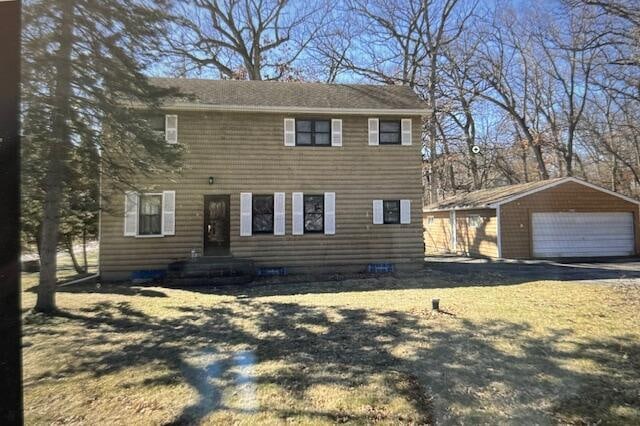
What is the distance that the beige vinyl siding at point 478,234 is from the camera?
17427mm

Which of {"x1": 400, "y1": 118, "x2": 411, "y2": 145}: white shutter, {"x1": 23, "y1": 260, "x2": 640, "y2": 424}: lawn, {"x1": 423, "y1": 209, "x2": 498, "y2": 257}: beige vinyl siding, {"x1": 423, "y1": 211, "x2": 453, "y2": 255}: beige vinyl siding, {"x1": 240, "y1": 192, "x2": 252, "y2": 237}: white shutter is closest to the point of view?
{"x1": 23, "y1": 260, "x2": 640, "y2": 424}: lawn

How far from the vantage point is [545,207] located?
17.4 metres

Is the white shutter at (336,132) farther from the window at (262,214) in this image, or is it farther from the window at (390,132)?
the window at (262,214)

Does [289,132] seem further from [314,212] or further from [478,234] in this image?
[478,234]

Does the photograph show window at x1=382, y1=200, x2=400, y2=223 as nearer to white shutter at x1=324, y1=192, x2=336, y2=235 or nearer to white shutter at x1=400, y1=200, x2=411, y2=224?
white shutter at x1=400, y1=200, x2=411, y2=224

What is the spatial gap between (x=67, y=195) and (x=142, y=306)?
2.61 m

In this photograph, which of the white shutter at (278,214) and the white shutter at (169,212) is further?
the white shutter at (278,214)

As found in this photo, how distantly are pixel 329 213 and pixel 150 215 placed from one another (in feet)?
18.7

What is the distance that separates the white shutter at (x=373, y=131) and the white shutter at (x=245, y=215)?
15.0 ft

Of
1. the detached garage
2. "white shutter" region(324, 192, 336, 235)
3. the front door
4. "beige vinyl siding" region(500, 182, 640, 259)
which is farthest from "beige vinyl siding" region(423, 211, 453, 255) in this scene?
the front door

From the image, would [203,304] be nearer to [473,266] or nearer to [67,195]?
[67,195]

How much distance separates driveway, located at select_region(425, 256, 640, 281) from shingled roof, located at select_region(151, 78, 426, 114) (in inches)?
228

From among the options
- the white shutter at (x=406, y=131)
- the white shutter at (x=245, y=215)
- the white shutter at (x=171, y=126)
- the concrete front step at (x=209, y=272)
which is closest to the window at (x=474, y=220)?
the white shutter at (x=406, y=131)

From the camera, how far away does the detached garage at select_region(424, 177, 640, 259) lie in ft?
56.0
